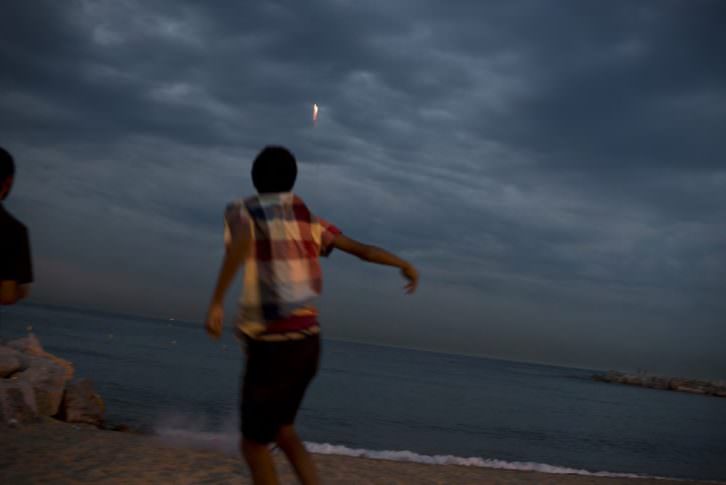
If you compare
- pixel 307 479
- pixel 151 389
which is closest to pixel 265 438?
pixel 307 479

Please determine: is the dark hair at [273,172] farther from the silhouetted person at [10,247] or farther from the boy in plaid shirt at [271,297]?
the silhouetted person at [10,247]

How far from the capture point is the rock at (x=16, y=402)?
297 inches

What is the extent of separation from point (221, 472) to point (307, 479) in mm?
3627

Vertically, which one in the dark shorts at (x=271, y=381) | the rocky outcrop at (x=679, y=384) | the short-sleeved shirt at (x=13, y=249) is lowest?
the rocky outcrop at (x=679, y=384)

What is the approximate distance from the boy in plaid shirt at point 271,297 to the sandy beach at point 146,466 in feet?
11.4

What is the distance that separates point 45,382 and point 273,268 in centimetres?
784

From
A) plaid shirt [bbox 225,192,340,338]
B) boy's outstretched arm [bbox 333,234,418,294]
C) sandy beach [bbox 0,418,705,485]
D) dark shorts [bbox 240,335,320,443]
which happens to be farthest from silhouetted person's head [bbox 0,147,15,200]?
sandy beach [bbox 0,418,705,485]

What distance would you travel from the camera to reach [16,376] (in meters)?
9.13

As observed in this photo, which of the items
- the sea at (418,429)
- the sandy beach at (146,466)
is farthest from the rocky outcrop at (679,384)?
the sandy beach at (146,466)

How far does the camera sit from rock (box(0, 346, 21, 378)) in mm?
9078

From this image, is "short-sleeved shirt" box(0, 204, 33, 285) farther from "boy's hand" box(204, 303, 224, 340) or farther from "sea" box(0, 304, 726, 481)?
"sea" box(0, 304, 726, 481)

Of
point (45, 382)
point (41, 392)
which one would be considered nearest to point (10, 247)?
point (41, 392)

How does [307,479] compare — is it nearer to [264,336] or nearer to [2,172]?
[264,336]

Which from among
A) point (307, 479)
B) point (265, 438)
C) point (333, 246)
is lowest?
point (307, 479)
